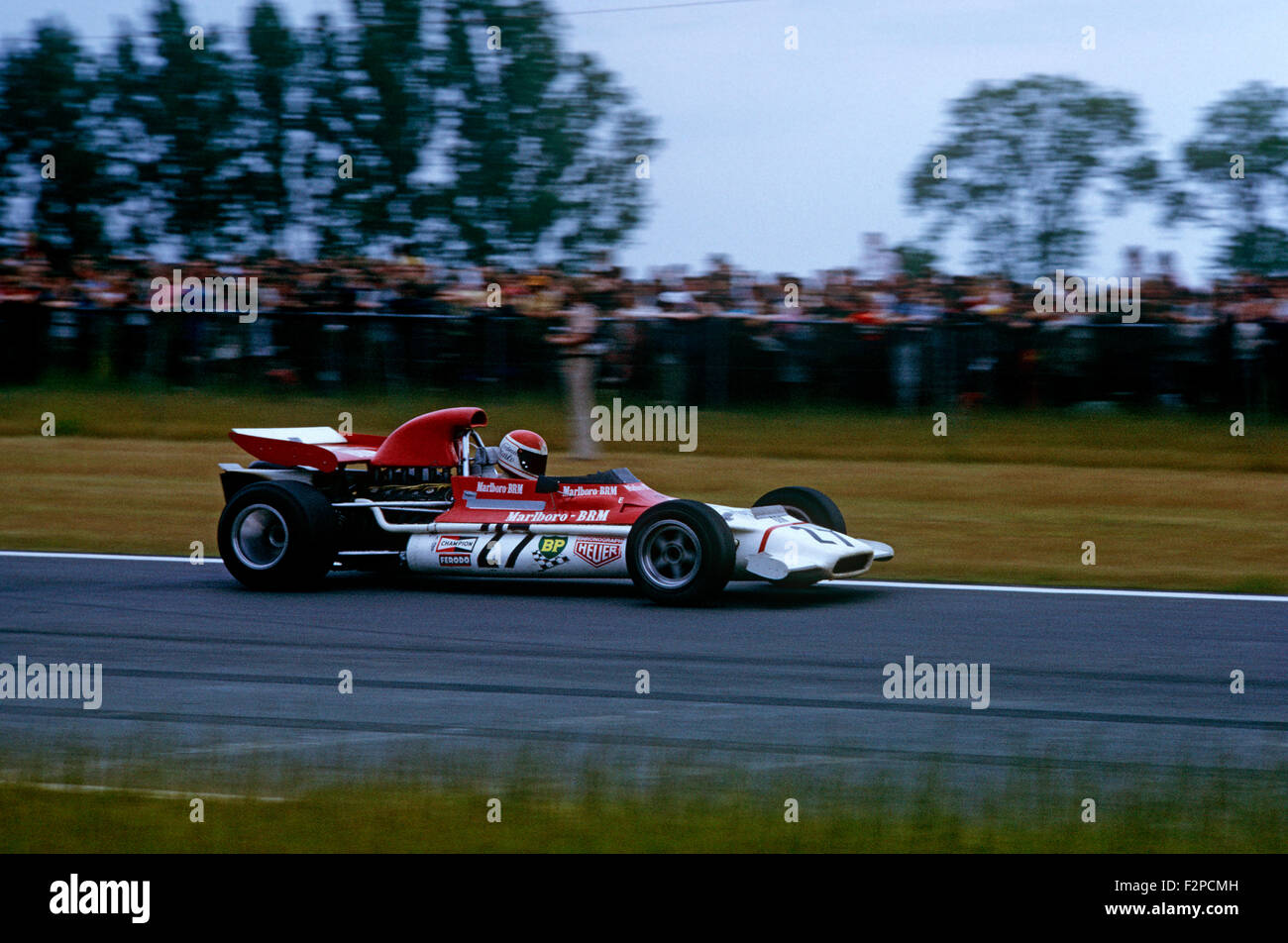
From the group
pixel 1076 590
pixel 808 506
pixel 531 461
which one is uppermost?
pixel 531 461

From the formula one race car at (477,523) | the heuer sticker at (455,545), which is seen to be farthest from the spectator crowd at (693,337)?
the heuer sticker at (455,545)

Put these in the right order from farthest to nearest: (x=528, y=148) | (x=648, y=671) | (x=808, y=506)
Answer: (x=528, y=148), (x=808, y=506), (x=648, y=671)

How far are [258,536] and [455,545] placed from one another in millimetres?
1239

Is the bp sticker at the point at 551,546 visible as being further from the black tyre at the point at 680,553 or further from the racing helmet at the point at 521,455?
the racing helmet at the point at 521,455

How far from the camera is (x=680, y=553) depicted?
8.52m

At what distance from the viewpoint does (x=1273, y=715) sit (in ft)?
19.7

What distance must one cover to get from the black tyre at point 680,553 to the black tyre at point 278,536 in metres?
1.89

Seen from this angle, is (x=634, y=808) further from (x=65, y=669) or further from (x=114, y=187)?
(x=114, y=187)

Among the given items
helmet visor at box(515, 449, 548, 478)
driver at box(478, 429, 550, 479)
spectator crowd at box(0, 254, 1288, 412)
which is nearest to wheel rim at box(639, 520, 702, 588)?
driver at box(478, 429, 550, 479)

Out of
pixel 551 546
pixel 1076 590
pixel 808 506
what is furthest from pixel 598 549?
pixel 1076 590

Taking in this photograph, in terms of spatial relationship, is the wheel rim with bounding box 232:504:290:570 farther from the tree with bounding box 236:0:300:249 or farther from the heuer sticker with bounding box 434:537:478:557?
the tree with bounding box 236:0:300:249

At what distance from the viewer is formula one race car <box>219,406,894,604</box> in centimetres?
842

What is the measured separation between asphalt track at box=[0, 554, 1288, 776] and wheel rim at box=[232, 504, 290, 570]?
8.9 inches

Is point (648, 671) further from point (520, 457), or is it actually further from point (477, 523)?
point (520, 457)
